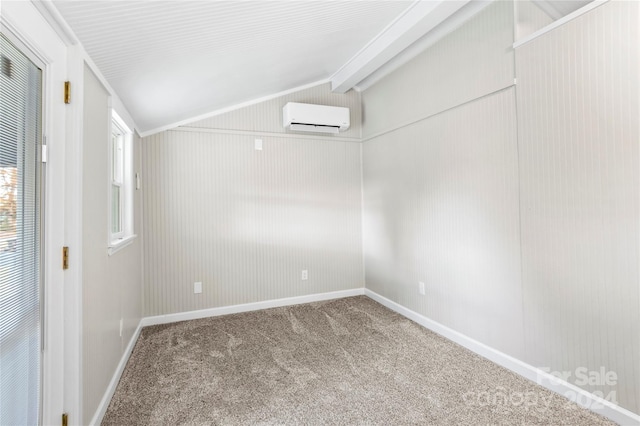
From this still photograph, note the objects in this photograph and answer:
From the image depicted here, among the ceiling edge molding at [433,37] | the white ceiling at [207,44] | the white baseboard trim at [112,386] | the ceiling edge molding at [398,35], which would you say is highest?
the ceiling edge molding at [433,37]

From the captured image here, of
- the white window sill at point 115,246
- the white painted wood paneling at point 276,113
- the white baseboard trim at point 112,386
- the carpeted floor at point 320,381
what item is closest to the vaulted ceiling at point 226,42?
the white painted wood paneling at point 276,113

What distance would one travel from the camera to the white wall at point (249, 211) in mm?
3338

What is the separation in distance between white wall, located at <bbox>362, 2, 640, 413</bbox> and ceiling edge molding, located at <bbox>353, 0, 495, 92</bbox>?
0.20ft

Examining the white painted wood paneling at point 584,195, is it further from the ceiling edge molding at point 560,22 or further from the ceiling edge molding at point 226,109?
the ceiling edge molding at point 226,109

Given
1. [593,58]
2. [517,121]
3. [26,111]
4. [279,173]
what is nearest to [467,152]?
[517,121]

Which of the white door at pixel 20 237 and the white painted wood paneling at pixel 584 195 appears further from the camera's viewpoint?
the white painted wood paneling at pixel 584 195

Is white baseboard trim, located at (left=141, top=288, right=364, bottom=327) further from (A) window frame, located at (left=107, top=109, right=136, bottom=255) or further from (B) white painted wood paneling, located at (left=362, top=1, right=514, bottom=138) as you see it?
(B) white painted wood paneling, located at (left=362, top=1, right=514, bottom=138)

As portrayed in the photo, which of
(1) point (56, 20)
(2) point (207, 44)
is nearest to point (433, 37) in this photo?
(2) point (207, 44)

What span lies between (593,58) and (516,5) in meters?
0.70

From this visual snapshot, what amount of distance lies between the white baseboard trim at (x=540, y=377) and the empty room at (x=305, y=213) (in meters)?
0.01

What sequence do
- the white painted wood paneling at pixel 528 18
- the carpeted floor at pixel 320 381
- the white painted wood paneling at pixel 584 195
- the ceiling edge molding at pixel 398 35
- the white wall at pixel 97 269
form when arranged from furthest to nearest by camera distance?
the ceiling edge molding at pixel 398 35 → the white painted wood paneling at pixel 528 18 → the carpeted floor at pixel 320 381 → the white painted wood paneling at pixel 584 195 → the white wall at pixel 97 269

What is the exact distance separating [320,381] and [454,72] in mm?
2717

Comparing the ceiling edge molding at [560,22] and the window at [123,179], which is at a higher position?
the ceiling edge molding at [560,22]

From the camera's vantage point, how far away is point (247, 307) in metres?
3.61
